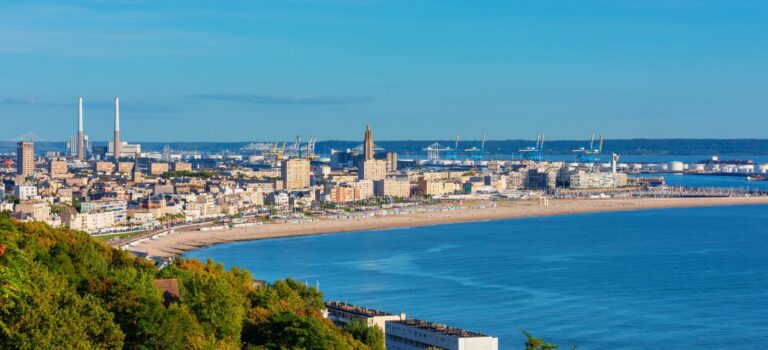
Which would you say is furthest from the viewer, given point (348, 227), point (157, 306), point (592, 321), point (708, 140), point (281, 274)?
point (708, 140)

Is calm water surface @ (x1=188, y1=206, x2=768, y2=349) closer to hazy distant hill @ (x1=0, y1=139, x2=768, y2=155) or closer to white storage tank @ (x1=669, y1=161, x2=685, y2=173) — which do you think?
white storage tank @ (x1=669, y1=161, x2=685, y2=173)

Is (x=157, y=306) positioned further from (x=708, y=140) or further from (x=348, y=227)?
(x=708, y=140)

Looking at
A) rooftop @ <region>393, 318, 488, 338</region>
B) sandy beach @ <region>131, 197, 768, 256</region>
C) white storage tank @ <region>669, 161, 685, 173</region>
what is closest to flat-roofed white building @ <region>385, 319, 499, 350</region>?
rooftop @ <region>393, 318, 488, 338</region>

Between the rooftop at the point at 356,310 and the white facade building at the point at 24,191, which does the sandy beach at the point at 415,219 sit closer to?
the white facade building at the point at 24,191

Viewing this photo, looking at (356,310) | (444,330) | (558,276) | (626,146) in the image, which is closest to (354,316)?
(356,310)

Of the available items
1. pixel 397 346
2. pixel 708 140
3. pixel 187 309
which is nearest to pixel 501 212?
pixel 397 346

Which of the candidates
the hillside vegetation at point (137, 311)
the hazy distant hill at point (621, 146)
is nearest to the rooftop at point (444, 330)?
the hillside vegetation at point (137, 311)

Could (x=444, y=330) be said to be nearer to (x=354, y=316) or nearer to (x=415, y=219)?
(x=354, y=316)
